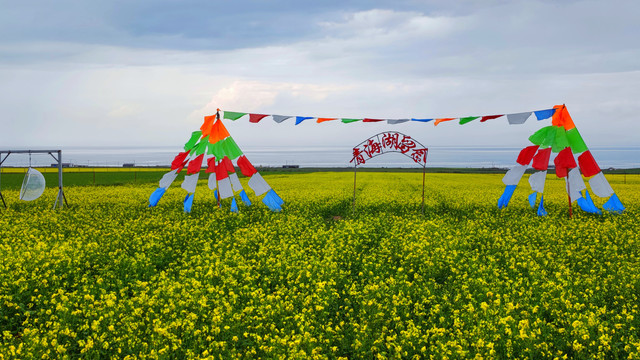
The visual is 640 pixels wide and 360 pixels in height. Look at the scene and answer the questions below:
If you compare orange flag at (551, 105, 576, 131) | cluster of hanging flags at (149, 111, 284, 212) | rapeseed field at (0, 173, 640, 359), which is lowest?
rapeseed field at (0, 173, 640, 359)

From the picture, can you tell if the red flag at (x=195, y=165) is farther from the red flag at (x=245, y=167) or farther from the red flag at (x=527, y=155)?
the red flag at (x=527, y=155)

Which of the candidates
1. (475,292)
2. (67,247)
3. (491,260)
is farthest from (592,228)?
(67,247)

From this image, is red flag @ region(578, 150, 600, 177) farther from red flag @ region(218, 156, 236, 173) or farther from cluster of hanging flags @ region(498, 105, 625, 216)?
red flag @ region(218, 156, 236, 173)

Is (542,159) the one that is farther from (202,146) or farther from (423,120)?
(202,146)

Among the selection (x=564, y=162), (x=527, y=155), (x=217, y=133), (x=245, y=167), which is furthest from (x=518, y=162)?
(x=217, y=133)

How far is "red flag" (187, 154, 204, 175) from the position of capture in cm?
1934

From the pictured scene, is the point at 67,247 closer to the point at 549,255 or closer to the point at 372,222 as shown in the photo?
the point at 372,222

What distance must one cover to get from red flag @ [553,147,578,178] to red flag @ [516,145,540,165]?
942 mm

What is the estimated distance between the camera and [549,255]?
10.7 metres

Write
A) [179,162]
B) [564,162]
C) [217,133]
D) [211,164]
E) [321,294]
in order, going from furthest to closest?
[217,133], [179,162], [211,164], [564,162], [321,294]

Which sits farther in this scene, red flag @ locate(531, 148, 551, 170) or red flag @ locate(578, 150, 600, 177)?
red flag @ locate(578, 150, 600, 177)

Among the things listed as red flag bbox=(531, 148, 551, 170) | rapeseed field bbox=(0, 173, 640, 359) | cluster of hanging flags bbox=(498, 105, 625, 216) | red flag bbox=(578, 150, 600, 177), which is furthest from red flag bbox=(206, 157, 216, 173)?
red flag bbox=(578, 150, 600, 177)

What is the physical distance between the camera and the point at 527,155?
1892 cm

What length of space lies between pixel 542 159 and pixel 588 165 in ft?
6.26
